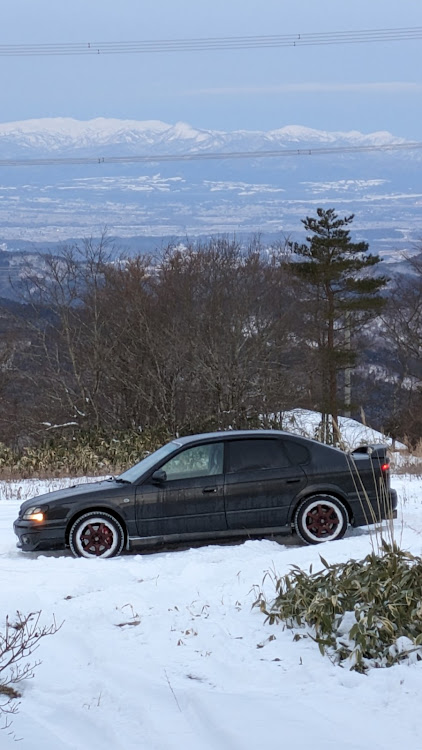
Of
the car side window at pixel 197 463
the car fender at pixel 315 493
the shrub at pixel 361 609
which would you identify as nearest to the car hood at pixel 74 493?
the car side window at pixel 197 463

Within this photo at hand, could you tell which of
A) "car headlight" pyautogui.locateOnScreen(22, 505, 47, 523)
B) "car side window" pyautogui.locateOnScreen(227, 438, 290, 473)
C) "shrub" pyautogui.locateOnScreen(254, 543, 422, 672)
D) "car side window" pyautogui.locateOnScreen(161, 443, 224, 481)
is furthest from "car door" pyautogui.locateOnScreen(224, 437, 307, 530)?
"shrub" pyautogui.locateOnScreen(254, 543, 422, 672)

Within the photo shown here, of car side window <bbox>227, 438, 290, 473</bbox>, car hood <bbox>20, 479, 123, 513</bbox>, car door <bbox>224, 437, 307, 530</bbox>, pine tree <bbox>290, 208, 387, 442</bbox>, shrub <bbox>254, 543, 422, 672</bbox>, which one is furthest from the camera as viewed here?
pine tree <bbox>290, 208, 387, 442</bbox>

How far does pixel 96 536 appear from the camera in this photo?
34.5 ft

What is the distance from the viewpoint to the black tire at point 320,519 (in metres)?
10.8

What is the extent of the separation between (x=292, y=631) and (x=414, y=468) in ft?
39.7

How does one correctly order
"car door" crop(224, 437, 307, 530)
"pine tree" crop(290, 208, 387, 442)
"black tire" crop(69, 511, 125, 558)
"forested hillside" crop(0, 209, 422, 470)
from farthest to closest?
"pine tree" crop(290, 208, 387, 442) → "forested hillside" crop(0, 209, 422, 470) → "car door" crop(224, 437, 307, 530) → "black tire" crop(69, 511, 125, 558)

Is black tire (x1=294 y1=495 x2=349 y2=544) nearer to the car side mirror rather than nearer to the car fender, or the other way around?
the car fender

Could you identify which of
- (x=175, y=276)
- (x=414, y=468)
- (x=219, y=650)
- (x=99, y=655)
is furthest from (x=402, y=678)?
(x=175, y=276)

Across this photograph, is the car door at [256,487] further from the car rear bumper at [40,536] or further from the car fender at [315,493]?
the car rear bumper at [40,536]

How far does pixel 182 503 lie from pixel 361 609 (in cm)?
427

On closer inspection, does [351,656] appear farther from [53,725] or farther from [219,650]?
[53,725]

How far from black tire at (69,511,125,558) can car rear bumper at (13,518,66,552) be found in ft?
0.43

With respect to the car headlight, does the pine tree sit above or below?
above

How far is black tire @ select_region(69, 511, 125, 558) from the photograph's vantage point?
1045 cm
